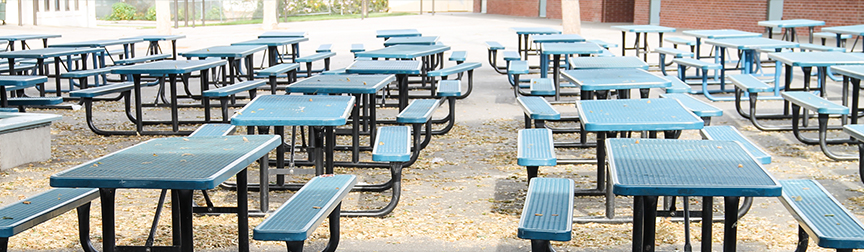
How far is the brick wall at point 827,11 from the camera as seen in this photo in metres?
18.5

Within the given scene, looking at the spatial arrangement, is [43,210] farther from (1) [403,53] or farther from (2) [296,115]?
(1) [403,53]

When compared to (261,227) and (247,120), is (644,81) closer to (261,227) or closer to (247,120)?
(247,120)

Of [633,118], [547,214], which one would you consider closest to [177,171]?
[547,214]

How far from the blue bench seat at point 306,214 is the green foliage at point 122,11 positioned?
30566mm

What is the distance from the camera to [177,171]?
2.72 m

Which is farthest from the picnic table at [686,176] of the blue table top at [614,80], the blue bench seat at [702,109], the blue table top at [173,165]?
the blue bench seat at [702,109]

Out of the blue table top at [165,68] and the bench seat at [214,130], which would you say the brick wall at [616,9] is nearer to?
the blue table top at [165,68]

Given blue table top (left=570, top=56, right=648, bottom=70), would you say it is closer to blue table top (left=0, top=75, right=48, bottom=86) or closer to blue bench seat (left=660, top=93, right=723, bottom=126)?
blue bench seat (left=660, top=93, right=723, bottom=126)

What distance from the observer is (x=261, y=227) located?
2.89m

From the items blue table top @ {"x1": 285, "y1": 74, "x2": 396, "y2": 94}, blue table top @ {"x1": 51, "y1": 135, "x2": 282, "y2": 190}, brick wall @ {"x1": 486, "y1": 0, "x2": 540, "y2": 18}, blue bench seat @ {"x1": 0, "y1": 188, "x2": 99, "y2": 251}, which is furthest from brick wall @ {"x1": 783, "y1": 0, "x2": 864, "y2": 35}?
blue bench seat @ {"x1": 0, "y1": 188, "x2": 99, "y2": 251}

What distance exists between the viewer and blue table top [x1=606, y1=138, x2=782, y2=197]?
248 cm

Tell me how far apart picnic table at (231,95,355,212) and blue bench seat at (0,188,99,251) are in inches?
34.8

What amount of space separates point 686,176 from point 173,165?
5.54ft

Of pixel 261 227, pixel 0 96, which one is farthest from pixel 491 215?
pixel 0 96
